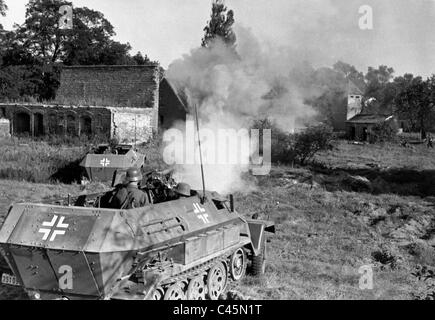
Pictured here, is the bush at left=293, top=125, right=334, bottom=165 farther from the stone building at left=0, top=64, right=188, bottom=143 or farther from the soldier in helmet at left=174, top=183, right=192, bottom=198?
the soldier in helmet at left=174, top=183, right=192, bottom=198

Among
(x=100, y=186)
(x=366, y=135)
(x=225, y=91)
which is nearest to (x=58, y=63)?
(x=366, y=135)

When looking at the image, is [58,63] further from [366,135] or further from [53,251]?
[53,251]

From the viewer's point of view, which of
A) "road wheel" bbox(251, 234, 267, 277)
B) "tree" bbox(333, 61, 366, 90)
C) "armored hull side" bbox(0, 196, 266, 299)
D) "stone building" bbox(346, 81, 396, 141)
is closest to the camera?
"armored hull side" bbox(0, 196, 266, 299)

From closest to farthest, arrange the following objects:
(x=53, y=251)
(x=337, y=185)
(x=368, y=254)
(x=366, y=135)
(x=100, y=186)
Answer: (x=53, y=251) → (x=368, y=254) → (x=100, y=186) → (x=337, y=185) → (x=366, y=135)

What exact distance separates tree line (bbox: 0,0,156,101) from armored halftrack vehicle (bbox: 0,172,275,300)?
1551 inches

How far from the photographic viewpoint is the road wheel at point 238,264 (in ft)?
30.9

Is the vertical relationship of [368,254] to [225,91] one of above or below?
below

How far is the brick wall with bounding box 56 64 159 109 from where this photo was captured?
111 feet

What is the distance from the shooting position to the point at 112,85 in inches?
1403

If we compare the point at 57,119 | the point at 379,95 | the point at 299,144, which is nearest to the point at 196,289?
the point at 299,144

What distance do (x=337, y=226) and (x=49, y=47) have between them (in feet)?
146

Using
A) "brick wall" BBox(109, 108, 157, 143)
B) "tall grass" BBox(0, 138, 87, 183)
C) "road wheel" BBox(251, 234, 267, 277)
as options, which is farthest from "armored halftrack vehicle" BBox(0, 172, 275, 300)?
"brick wall" BBox(109, 108, 157, 143)

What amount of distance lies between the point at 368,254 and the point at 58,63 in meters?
43.4
